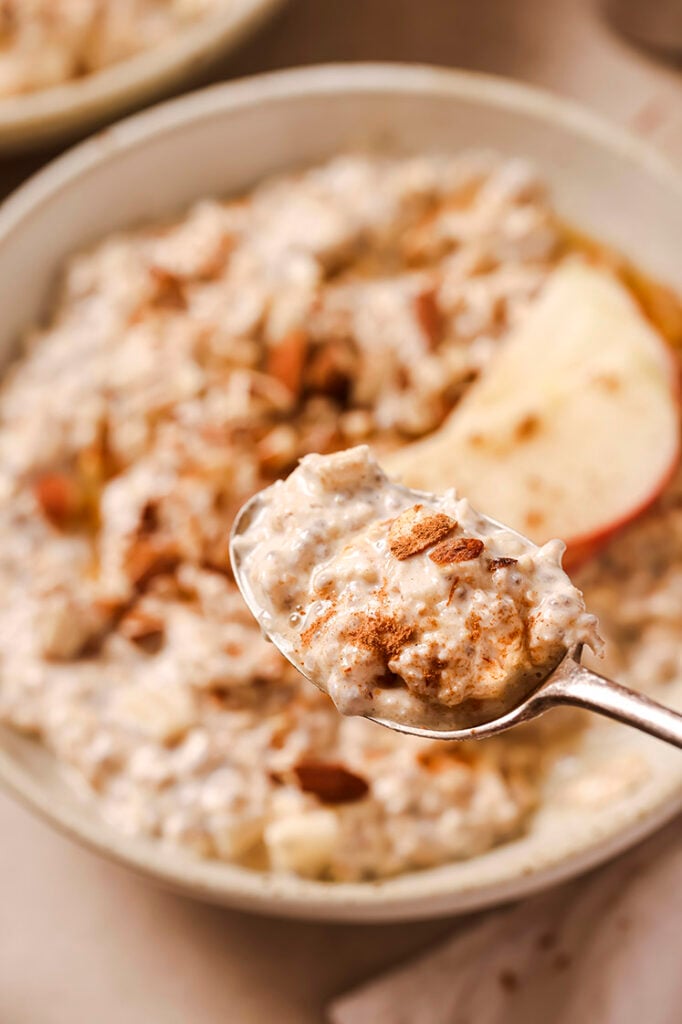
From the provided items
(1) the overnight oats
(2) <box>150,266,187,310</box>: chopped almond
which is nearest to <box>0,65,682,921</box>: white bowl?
(1) the overnight oats

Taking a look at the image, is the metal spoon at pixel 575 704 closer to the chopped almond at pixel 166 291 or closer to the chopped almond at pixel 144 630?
the chopped almond at pixel 144 630

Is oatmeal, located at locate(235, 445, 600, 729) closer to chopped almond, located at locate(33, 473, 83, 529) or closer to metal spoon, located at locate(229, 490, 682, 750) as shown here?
metal spoon, located at locate(229, 490, 682, 750)

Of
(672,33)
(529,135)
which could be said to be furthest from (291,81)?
(672,33)

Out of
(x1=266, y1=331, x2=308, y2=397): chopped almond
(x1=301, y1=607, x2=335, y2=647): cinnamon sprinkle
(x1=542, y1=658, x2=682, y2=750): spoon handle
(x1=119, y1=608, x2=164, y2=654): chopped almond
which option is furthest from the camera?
(x1=266, y1=331, x2=308, y2=397): chopped almond

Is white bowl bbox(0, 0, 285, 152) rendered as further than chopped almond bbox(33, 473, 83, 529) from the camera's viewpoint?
Yes

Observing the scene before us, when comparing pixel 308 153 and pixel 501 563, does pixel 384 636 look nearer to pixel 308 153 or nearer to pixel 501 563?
pixel 501 563

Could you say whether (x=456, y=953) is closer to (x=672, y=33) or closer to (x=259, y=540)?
(x=259, y=540)

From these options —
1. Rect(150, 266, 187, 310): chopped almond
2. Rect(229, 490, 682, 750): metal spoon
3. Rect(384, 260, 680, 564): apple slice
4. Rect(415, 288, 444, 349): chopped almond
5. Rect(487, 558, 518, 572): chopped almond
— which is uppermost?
Rect(487, 558, 518, 572): chopped almond

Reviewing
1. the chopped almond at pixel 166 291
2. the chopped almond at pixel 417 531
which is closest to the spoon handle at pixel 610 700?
the chopped almond at pixel 417 531

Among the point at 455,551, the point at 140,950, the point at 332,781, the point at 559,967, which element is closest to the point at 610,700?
the point at 455,551
